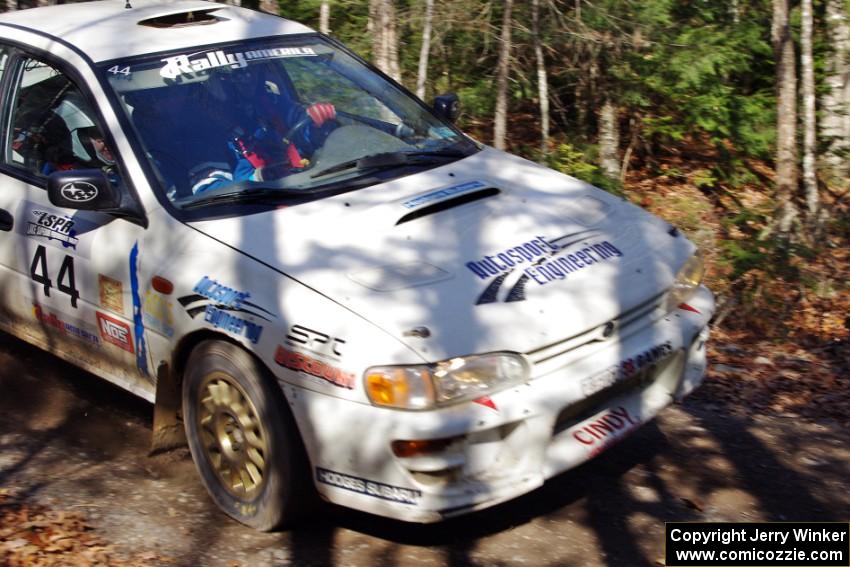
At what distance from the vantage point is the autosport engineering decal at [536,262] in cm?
391

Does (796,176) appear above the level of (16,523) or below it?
below

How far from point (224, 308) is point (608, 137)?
745 centimetres

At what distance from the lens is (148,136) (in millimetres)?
4539

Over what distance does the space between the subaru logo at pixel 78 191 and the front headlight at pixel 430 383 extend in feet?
5.02

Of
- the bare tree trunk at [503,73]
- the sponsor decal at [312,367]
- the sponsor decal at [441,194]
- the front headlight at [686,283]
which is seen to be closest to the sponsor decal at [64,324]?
the sponsor decal at [312,367]

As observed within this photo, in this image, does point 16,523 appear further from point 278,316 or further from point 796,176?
point 796,176

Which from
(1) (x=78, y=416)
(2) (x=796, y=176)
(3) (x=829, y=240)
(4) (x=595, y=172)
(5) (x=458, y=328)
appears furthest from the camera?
(2) (x=796, y=176)

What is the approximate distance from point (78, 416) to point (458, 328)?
253 cm

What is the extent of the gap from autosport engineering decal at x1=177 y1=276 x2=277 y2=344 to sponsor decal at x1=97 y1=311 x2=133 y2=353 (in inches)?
19.2

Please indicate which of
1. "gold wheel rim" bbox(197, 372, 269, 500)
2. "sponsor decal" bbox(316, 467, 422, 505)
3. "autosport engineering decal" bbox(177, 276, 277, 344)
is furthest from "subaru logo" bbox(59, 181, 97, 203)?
"sponsor decal" bbox(316, 467, 422, 505)

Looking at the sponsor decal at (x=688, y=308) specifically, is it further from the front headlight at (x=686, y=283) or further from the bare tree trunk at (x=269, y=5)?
the bare tree trunk at (x=269, y=5)

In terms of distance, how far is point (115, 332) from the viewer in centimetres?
452

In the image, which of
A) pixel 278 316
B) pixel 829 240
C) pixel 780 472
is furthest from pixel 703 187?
pixel 278 316

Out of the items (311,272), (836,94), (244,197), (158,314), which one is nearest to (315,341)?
(311,272)
